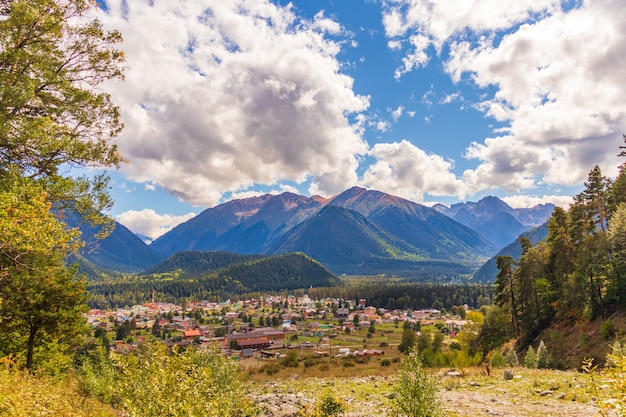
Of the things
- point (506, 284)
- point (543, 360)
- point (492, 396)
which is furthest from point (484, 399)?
point (506, 284)

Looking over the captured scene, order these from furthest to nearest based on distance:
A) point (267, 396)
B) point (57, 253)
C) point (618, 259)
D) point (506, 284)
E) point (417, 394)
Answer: point (506, 284) < point (618, 259) < point (267, 396) < point (57, 253) < point (417, 394)

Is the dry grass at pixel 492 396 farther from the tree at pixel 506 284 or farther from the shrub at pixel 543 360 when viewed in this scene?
the tree at pixel 506 284

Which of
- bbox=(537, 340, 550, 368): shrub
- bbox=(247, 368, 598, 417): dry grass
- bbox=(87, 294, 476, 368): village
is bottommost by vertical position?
bbox=(87, 294, 476, 368): village

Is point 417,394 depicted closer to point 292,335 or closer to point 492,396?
point 492,396

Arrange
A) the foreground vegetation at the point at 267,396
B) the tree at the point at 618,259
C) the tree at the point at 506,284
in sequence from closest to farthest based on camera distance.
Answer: the foreground vegetation at the point at 267,396 → the tree at the point at 618,259 → the tree at the point at 506,284

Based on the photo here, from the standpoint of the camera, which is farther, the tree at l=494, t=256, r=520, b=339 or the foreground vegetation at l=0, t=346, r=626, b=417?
the tree at l=494, t=256, r=520, b=339

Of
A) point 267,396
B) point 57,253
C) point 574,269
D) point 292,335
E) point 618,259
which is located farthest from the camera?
point 292,335

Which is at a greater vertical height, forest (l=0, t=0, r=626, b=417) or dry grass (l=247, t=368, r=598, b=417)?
forest (l=0, t=0, r=626, b=417)

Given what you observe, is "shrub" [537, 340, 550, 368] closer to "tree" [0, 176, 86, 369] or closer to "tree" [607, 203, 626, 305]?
"tree" [607, 203, 626, 305]

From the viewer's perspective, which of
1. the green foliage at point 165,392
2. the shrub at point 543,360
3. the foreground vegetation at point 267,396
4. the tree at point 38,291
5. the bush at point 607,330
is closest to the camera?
the green foliage at point 165,392

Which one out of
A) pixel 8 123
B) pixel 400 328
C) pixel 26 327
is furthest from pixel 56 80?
pixel 400 328

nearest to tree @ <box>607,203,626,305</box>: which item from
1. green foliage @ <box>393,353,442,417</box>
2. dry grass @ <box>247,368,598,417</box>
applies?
dry grass @ <box>247,368,598,417</box>

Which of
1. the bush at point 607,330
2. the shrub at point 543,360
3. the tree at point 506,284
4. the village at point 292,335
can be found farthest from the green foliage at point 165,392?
the village at point 292,335

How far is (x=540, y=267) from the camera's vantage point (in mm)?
56625
